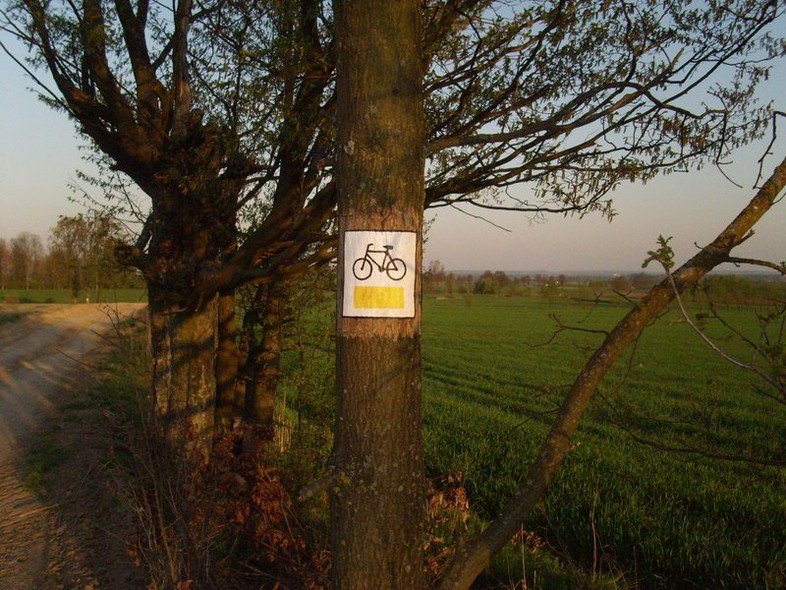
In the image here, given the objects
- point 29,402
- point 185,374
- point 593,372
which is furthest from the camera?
point 29,402

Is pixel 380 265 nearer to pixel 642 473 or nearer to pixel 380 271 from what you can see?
pixel 380 271

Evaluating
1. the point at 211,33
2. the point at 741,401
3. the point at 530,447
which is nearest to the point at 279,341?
the point at 211,33

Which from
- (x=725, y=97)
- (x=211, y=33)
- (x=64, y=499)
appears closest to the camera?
(x=725, y=97)

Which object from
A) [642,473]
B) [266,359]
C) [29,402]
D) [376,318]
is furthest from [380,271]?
[29,402]

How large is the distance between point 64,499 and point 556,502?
6.00m

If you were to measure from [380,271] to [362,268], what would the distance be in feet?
0.22

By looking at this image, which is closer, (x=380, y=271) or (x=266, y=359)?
(x=380, y=271)

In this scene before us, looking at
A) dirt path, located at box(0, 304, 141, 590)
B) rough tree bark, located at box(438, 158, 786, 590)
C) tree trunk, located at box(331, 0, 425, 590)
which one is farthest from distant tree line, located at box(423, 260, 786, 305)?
dirt path, located at box(0, 304, 141, 590)

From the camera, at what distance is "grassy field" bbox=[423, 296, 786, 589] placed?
3.00 m

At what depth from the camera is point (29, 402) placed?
38.7 ft

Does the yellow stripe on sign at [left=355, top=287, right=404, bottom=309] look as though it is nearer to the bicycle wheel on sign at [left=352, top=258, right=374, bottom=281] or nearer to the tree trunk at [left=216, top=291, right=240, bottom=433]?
the bicycle wheel on sign at [left=352, top=258, right=374, bottom=281]

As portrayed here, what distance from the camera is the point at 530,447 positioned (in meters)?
10.2

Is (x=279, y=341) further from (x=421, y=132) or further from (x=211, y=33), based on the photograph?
(x=421, y=132)

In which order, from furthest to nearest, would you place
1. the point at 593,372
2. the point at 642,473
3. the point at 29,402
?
1. the point at 29,402
2. the point at 642,473
3. the point at 593,372
